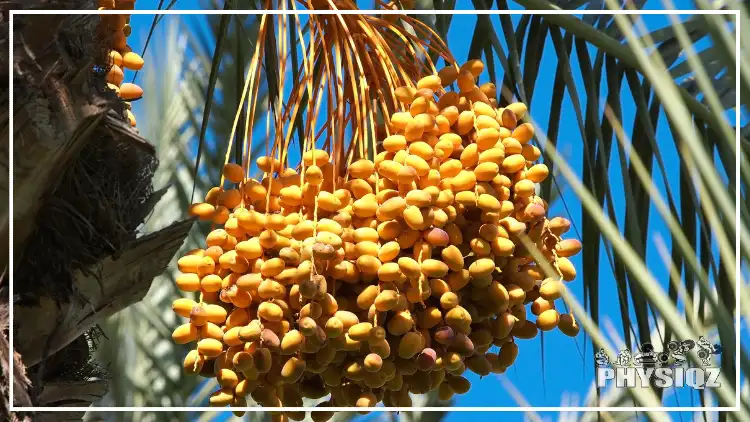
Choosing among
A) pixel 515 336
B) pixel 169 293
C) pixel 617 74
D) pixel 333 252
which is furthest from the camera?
pixel 169 293

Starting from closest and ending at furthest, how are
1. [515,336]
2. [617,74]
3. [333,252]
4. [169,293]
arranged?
[333,252], [515,336], [617,74], [169,293]

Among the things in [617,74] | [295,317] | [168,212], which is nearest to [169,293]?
[168,212]

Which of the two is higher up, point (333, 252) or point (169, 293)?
point (333, 252)

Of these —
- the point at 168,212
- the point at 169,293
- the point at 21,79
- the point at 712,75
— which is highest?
the point at 21,79

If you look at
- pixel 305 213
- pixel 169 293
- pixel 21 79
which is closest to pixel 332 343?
pixel 305 213

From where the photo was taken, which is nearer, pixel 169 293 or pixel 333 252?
pixel 333 252

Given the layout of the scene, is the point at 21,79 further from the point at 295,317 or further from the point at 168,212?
the point at 168,212
